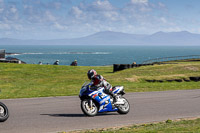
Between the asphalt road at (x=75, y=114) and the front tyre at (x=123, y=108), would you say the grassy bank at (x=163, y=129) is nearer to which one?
the asphalt road at (x=75, y=114)

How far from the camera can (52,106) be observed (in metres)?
13.4

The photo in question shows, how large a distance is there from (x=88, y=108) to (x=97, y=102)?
35 centimetres

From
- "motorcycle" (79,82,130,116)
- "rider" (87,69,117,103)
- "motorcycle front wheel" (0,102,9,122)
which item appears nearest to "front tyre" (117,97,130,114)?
"motorcycle" (79,82,130,116)

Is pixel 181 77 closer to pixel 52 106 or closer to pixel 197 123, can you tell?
pixel 52 106

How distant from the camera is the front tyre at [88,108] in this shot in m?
10.8

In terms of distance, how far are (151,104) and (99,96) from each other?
11.7ft

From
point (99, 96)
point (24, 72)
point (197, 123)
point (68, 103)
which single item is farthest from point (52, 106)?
point (24, 72)

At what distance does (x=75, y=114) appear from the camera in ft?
37.9

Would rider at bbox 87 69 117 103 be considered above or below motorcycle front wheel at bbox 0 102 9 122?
above

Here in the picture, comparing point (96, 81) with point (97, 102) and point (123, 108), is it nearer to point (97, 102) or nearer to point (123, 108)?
point (97, 102)

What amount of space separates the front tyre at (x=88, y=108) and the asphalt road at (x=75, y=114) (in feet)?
0.68

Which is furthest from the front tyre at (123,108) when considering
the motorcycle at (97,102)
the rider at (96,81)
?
the rider at (96,81)

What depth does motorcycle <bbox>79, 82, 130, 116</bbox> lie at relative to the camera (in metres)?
10.8

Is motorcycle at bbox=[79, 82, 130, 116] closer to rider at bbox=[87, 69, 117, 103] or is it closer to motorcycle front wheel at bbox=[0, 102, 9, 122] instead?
rider at bbox=[87, 69, 117, 103]
